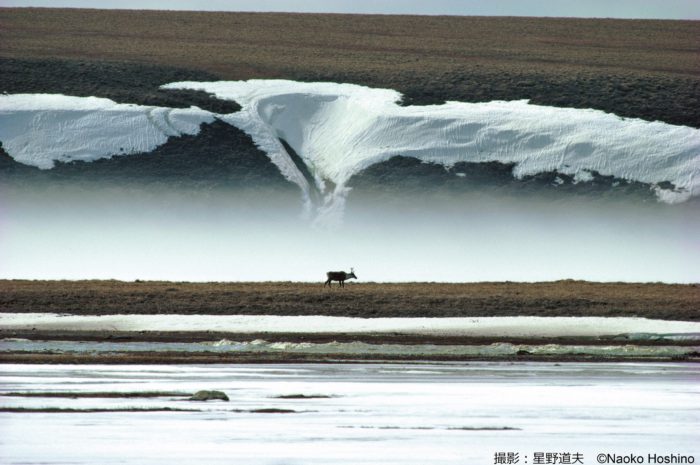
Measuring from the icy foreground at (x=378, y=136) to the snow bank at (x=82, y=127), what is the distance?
57 millimetres

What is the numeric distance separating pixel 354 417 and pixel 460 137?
207 ft

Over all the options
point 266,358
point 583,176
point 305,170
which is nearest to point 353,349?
point 266,358

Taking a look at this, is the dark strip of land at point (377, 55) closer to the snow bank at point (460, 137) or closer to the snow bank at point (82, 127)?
the snow bank at point (82, 127)

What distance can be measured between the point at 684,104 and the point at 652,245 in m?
21.6

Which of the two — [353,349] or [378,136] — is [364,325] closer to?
[353,349]

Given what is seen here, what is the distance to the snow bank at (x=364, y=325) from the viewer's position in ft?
150

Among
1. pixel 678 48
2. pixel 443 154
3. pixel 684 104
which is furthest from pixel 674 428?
pixel 678 48

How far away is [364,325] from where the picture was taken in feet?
154

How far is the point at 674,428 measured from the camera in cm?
2219

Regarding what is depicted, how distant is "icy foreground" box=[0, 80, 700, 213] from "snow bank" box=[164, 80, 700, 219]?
0.06 metres

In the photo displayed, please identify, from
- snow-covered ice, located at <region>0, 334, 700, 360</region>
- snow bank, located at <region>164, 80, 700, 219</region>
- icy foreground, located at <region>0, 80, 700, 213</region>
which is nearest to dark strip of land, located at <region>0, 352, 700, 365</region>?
snow-covered ice, located at <region>0, 334, 700, 360</region>

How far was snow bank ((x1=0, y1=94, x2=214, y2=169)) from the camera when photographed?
81812 millimetres

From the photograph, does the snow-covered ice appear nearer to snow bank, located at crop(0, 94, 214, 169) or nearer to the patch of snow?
the patch of snow

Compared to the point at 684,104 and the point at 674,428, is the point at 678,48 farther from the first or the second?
the point at 674,428
